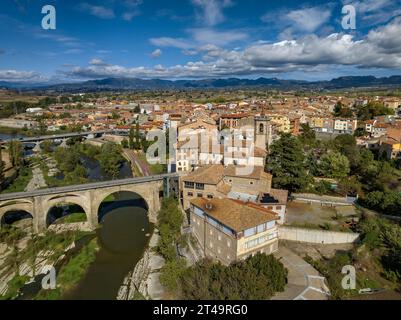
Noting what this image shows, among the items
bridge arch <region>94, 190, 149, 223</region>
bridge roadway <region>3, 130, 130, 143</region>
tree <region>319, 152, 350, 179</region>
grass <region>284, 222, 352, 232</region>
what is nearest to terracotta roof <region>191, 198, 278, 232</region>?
grass <region>284, 222, 352, 232</region>

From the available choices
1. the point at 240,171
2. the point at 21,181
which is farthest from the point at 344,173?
the point at 21,181

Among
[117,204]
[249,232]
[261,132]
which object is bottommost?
[117,204]

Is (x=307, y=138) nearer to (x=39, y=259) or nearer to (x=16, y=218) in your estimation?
(x=39, y=259)

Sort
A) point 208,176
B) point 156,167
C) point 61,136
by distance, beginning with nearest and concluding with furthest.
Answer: point 208,176 < point 156,167 < point 61,136

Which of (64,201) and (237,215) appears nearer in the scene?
(237,215)

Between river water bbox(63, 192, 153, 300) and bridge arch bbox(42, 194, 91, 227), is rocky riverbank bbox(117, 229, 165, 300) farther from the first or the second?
bridge arch bbox(42, 194, 91, 227)

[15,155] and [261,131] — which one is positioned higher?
[261,131]
